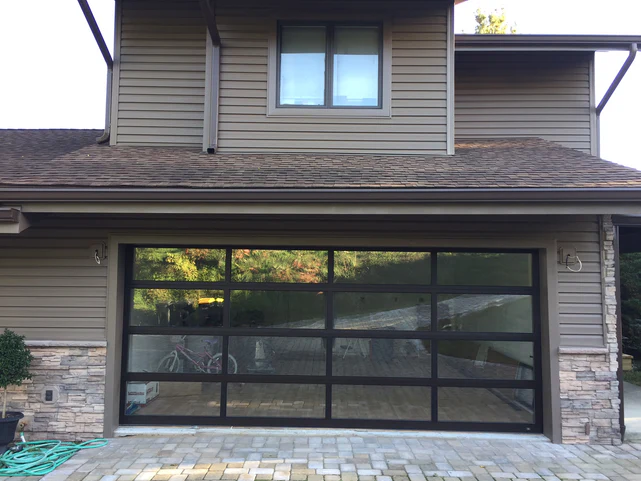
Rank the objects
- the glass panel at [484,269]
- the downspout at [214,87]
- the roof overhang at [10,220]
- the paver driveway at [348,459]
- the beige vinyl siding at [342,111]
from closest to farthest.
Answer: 1. the paver driveway at [348,459]
2. the roof overhang at [10,220]
3. the glass panel at [484,269]
4. the downspout at [214,87]
5. the beige vinyl siding at [342,111]

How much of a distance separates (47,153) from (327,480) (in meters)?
5.21

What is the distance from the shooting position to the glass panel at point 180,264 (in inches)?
206

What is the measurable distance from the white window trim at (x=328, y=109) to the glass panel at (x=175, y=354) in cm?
295

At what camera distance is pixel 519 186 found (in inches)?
165

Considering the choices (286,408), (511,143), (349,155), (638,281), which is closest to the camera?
(286,408)

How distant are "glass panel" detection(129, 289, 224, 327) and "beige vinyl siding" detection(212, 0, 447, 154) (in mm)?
1852

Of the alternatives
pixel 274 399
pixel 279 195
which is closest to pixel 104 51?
pixel 279 195

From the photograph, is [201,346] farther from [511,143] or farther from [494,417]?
[511,143]

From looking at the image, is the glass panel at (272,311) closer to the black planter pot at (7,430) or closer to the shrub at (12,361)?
the shrub at (12,361)

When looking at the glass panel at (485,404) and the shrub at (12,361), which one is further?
the glass panel at (485,404)

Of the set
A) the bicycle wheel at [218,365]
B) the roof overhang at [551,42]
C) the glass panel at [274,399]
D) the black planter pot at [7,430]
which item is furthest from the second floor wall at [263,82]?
the black planter pot at [7,430]

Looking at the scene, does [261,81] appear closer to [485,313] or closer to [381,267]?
[381,267]

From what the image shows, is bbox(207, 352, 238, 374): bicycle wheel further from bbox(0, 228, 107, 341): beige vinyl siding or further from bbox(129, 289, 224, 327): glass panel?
bbox(0, 228, 107, 341): beige vinyl siding

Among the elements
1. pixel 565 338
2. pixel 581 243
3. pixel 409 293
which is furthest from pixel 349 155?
pixel 565 338
